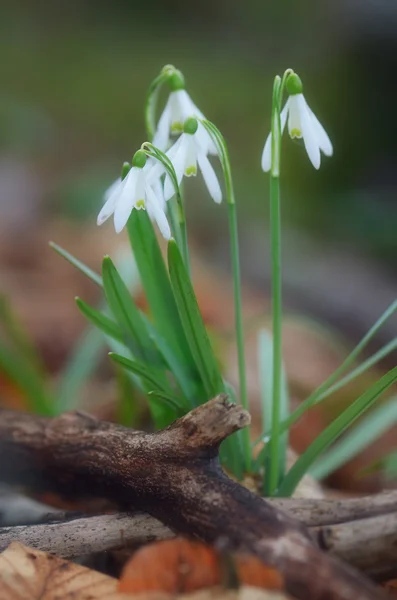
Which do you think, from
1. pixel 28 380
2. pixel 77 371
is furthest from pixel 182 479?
pixel 77 371

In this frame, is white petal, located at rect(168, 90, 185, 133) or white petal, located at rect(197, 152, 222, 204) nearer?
white petal, located at rect(197, 152, 222, 204)

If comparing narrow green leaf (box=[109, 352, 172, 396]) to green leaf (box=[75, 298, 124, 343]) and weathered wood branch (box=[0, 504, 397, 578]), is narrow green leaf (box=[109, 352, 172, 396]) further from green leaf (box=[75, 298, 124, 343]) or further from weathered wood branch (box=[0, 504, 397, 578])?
weathered wood branch (box=[0, 504, 397, 578])

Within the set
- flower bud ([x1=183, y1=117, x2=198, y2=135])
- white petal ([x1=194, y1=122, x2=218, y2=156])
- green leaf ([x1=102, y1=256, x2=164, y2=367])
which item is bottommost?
green leaf ([x1=102, y1=256, x2=164, y2=367])

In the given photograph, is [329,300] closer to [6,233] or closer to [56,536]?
[6,233]

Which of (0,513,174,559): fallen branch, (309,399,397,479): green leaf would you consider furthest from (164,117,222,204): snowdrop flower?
(309,399,397,479): green leaf

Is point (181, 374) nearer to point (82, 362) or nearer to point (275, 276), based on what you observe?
point (275, 276)

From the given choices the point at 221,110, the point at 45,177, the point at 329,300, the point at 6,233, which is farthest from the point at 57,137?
the point at 329,300

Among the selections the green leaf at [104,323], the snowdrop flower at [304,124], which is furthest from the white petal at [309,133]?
the green leaf at [104,323]
